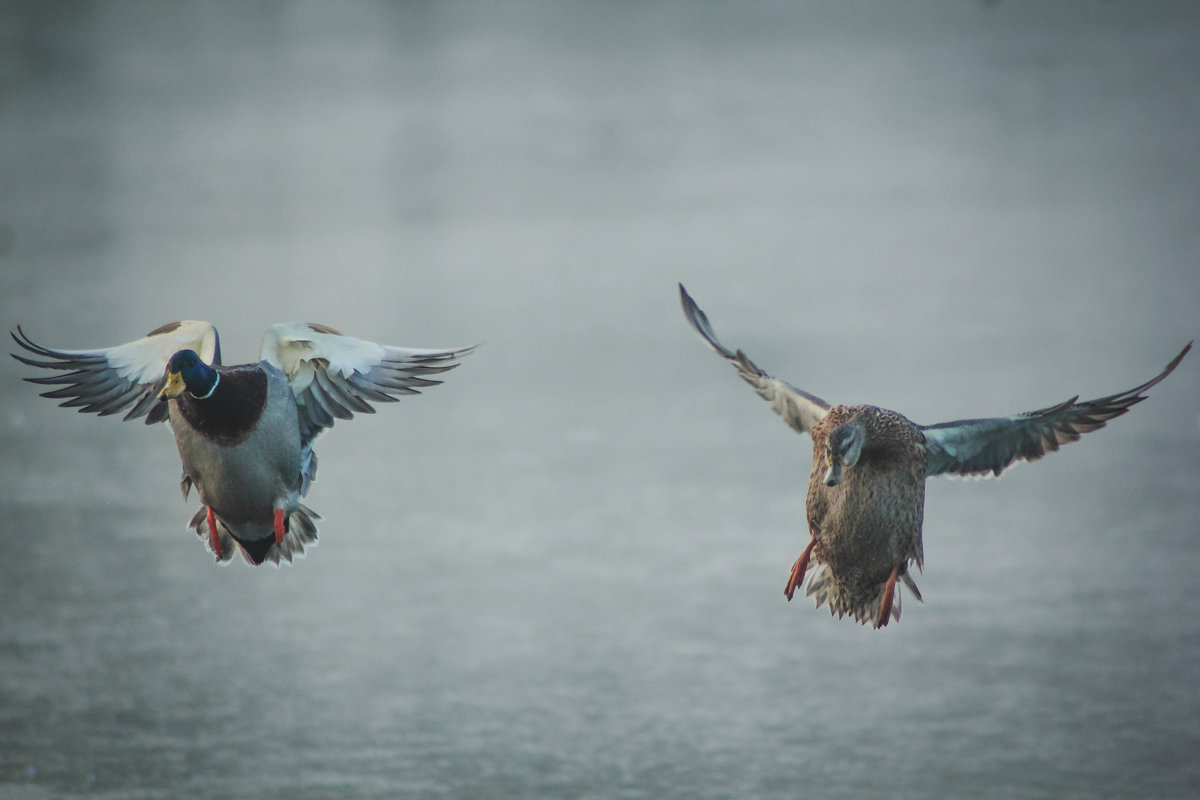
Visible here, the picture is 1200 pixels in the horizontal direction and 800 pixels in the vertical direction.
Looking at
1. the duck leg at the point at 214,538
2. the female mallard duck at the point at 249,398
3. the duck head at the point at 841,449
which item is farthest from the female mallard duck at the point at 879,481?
the duck leg at the point at 214,538

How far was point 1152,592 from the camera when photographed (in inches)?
653

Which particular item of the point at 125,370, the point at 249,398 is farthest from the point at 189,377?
the point at 125,370

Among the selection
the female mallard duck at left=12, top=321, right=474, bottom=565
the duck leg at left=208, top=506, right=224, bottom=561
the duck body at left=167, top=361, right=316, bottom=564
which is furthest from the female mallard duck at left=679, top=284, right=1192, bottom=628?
the duck leg at left=208, top=506, right=224, bottom=561

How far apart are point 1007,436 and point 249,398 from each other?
3637 mm

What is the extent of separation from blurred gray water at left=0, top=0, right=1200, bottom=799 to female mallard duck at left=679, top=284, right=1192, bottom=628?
23.0ft

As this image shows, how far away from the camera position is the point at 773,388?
27.6ft

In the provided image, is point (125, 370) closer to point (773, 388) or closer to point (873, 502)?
point (773, 388)

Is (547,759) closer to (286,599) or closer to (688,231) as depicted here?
(286,599)

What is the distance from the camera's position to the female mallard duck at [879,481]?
7504mm

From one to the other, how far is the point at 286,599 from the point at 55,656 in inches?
93.7

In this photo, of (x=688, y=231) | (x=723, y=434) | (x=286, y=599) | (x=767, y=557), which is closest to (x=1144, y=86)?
(x=688, y=231)

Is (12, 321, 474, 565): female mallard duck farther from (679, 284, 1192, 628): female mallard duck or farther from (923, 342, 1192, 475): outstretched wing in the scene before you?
(923, 342, 1192, 475): outstretched wing

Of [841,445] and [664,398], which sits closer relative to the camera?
[841,445]

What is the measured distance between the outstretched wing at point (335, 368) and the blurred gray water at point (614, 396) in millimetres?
7142
